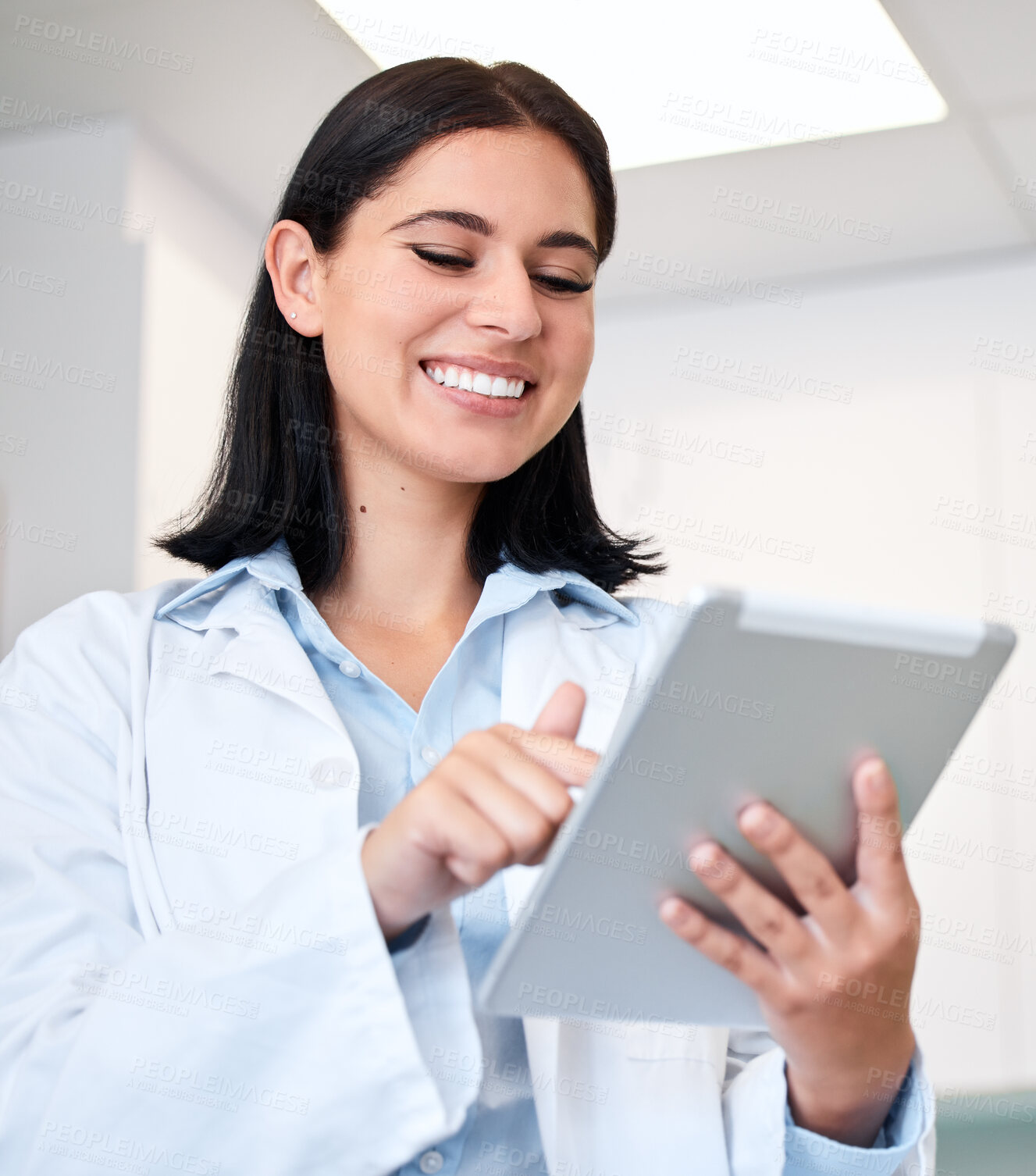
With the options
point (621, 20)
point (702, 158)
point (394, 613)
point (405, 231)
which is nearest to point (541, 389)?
point (405, 231)

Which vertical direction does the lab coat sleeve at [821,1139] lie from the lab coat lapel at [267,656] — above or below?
below

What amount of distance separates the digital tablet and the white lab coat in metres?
0.12

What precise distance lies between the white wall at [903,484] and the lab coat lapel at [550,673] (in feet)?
9.67

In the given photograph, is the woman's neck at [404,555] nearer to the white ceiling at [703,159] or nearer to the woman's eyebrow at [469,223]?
the woman's eyebrow at [469,223]

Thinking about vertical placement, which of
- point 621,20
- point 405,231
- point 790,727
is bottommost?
point 790,727

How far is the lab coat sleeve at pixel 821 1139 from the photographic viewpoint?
3.35 ft

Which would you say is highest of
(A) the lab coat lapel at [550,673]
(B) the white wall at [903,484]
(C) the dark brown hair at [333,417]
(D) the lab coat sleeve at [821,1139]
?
(C) the dark brown hair at [333,417]

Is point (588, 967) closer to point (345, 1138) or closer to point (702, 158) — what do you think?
point (345, 1138)

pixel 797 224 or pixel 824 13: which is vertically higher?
pixel 824 13

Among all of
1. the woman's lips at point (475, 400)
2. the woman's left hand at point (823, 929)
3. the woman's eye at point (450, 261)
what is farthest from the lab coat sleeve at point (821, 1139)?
the woman's eye at point (450, 261)

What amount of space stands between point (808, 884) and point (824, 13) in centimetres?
286

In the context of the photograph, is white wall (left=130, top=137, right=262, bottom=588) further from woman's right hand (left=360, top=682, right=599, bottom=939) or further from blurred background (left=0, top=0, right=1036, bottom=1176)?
woman's right hand (left=360, top=682, right=599, bottom=939)

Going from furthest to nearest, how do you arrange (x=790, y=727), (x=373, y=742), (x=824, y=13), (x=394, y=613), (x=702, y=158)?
(x=702, y=158) < (x=824, y=13) < (x=394, y=613) < (x=373, y=742) < (x=790, y=727)

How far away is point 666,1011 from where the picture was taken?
965 mm
